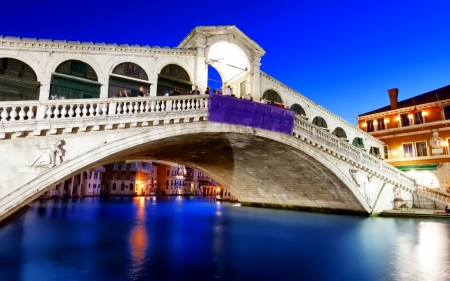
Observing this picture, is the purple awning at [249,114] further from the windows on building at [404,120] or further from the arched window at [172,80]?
the windows on building at [404,120]

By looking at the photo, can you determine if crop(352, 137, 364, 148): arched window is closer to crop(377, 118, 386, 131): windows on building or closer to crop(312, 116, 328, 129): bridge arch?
crop(377, 118, 386, 131): windows on building

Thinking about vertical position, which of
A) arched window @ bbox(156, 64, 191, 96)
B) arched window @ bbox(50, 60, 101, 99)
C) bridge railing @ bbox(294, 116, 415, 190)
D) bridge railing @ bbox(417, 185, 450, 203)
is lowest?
bridge railing @ bbox(417, 185, 450, 203)

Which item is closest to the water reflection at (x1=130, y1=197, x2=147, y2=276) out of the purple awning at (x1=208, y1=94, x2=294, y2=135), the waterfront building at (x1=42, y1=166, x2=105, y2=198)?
the purple awning at (x1=208, y1=94, x2=294, y2=135)

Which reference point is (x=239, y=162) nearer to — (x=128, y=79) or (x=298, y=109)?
(x=298, y=109)

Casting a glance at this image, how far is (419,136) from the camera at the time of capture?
81.3ft

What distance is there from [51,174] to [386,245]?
38.8 feet

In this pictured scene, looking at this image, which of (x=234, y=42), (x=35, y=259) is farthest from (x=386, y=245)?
(x=234, y=42)

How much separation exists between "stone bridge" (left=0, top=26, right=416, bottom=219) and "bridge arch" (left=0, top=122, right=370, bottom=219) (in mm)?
59

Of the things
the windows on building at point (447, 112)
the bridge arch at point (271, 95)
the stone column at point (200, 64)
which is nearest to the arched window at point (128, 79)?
the stone column at point (200, 64)

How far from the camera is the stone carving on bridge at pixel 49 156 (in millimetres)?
9391

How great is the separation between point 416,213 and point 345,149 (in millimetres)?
6285

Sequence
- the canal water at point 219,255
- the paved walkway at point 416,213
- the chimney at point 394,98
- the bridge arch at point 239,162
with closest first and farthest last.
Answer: the canal water at point 219,255 → the bridge arch at point 239,162 → the paved walkway at point 416,213 → the chimney at point 394,98

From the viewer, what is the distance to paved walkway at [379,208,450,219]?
17708 mm

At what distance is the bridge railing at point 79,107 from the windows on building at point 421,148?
21680 millimetres
